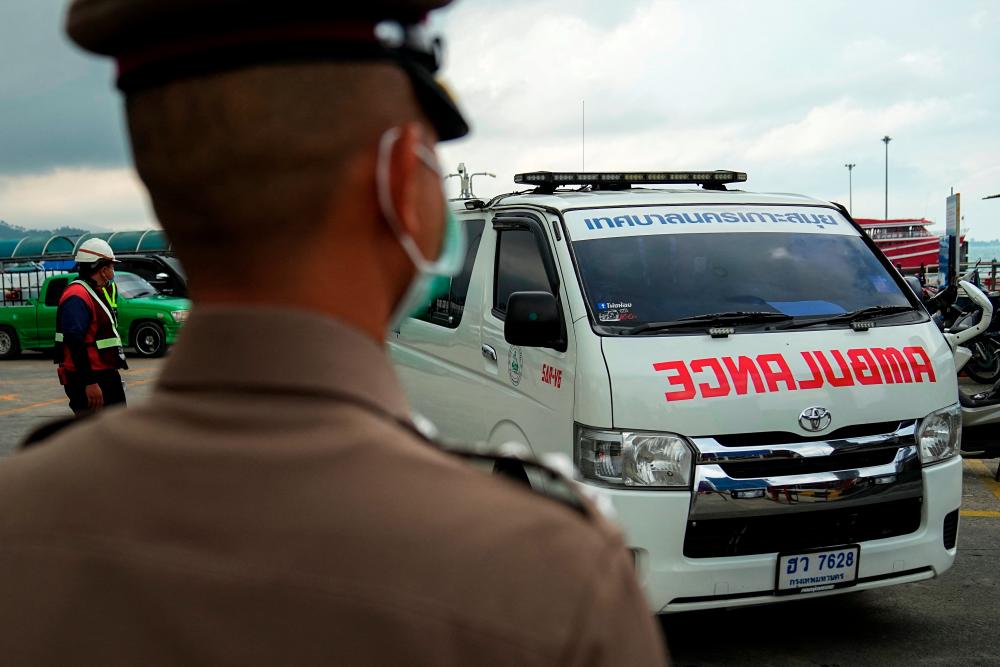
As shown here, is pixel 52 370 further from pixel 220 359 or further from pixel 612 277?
pixel 220 359

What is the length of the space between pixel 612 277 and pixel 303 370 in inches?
147

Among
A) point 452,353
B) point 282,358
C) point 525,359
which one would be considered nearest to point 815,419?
point 525,359

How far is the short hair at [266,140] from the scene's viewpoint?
0.90 m

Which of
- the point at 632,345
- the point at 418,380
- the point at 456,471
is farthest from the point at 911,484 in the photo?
the point at 456,471

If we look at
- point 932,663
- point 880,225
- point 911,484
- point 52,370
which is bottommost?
point 880,225

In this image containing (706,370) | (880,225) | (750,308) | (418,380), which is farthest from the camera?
(880,225)

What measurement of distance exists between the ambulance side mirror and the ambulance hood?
0.85 ft

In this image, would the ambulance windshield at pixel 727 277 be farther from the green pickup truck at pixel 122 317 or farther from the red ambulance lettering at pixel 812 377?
the green pickup truck at pixel 122 317

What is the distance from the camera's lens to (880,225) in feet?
180

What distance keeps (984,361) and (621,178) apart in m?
9.08

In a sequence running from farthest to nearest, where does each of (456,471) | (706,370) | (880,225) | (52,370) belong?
(880,225), (52,370), (706,370), (456,471)

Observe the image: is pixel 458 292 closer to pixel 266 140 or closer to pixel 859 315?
pixel 859 315

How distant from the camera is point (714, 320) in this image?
4340mm

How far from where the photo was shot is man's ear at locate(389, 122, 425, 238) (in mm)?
943
